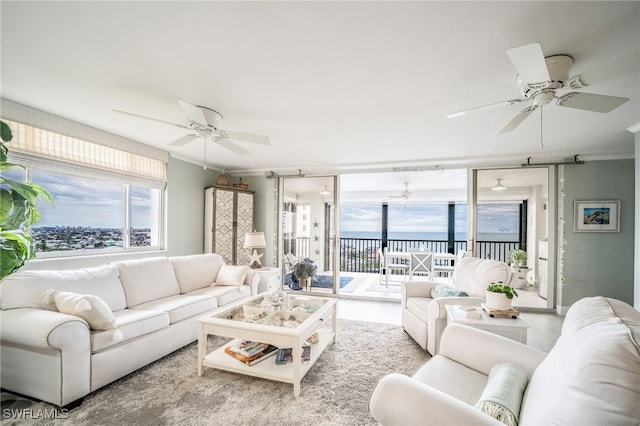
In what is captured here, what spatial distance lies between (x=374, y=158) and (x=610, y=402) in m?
3.97

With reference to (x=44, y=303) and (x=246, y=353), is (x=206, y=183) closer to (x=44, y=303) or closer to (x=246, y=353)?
(x=44, y=303)

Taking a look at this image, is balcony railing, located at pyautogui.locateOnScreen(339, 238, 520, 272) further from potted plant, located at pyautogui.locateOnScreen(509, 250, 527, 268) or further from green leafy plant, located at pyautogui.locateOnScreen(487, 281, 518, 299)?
green leafy plant, located at pyautogui.locateOnScreen(487, 281, 518, 299)

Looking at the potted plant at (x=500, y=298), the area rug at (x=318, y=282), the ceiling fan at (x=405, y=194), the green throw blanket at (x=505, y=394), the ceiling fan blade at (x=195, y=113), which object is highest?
the ceiling fan blade at (x=195, y=113)

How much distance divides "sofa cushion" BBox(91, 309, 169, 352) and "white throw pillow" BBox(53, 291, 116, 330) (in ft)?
0.20

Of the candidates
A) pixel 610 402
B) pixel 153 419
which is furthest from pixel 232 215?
pixel 610 402

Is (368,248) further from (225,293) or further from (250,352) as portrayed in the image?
(250,352)

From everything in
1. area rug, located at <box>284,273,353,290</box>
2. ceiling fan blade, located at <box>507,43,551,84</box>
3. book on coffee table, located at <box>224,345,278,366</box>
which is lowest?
area rug, located at <box>284,273,353,290</box>

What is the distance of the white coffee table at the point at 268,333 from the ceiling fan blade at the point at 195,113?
1654 millimetres

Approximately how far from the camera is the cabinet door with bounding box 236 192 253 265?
5133 millimetres

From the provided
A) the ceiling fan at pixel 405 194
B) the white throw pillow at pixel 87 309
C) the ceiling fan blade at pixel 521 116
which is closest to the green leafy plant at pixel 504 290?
the ceiling fan blade at pixel 521 116

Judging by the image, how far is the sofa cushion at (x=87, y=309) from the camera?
79.1 inches

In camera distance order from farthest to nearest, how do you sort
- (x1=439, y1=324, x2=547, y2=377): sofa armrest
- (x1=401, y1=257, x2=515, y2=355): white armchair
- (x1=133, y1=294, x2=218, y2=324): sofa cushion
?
1. (x1=133, y1=294, x2=218, y2=324): sofa cushion
2. (x1=401, y1=257, x2=515, y2=355): white armchair
3. (x1=439, y1=324, x2=547, y2=377): sofa armrest

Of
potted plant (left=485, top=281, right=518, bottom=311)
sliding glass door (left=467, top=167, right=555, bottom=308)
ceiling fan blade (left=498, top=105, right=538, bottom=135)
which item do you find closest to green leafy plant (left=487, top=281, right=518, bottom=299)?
potted plant (left=485, top=281, right=518, bottom=311)

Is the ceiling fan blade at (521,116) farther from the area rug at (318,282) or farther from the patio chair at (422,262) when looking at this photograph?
the area rug at (318,282)
